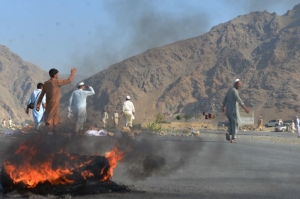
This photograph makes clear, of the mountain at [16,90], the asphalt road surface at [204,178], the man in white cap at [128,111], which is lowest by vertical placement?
the asphalt road surface at [204,178]

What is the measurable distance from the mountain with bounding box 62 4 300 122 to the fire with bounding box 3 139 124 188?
10177 centimetres

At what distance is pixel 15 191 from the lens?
6.87 m

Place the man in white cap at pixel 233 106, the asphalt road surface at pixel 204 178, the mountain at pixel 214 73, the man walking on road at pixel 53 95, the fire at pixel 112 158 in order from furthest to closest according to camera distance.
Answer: the mountain at pixel 214 73 → the man in white cap at pixel 233 106 → the man walking on road at pixel 53 95 → the fire at pixel 112 158 → the asphalt road surface at pixel 204 178

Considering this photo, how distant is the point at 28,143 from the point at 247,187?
328cm

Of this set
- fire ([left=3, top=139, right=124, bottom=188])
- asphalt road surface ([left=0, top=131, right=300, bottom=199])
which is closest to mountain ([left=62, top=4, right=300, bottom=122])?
asphalt road surface ([left=0, top=131, right=300, bottom=199])

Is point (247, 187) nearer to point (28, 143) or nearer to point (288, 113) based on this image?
point (28, 143)

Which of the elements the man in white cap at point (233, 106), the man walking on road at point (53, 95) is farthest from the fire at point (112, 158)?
the man in white cap at point (233, 106)

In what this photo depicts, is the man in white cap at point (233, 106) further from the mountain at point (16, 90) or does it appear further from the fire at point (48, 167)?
the mountain at point (16, 90)

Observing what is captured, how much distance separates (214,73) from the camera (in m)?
137

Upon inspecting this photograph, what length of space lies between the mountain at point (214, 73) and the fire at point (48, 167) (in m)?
102

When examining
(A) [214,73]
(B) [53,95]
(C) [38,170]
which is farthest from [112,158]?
(A) [214,73]

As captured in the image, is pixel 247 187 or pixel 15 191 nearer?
pixel 15 191

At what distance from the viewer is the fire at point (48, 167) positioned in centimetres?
694

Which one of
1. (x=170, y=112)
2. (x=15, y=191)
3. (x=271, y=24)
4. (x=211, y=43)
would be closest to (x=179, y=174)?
(x=15, y=191)
